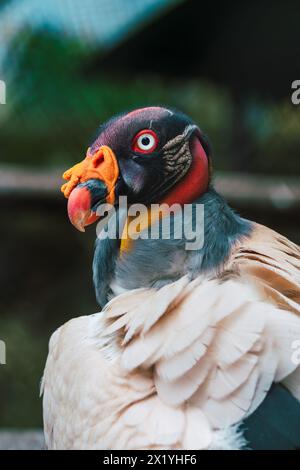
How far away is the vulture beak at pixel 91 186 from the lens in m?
1.78

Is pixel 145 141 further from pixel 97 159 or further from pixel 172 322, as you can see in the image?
pixel 172 322

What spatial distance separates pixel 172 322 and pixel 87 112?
6046 mm

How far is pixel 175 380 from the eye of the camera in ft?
5.04

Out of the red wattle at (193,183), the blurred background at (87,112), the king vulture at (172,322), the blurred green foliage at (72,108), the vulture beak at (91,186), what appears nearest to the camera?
the king vulture at (172,322)

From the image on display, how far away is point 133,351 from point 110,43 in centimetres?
483

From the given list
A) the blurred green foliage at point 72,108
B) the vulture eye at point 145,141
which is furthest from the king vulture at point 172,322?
the blurred green foliage at point 72,108

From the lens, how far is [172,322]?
1.64m

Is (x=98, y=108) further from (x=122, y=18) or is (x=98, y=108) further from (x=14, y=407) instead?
(x=14, y=407)

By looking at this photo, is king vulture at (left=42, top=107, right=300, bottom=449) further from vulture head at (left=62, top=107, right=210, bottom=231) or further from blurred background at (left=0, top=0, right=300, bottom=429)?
blurred background at (left=0, top=0, right=300, bottom=429)

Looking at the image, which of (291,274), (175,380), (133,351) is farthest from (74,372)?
(291,274)

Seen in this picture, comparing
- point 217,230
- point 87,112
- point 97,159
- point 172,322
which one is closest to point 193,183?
point 217,230

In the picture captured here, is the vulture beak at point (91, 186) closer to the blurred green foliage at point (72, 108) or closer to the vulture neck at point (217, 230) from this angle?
the vulture neck at point (217, 230)

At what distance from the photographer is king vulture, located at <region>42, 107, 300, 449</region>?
150 centimetres

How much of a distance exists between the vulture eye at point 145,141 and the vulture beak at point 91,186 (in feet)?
0.21
